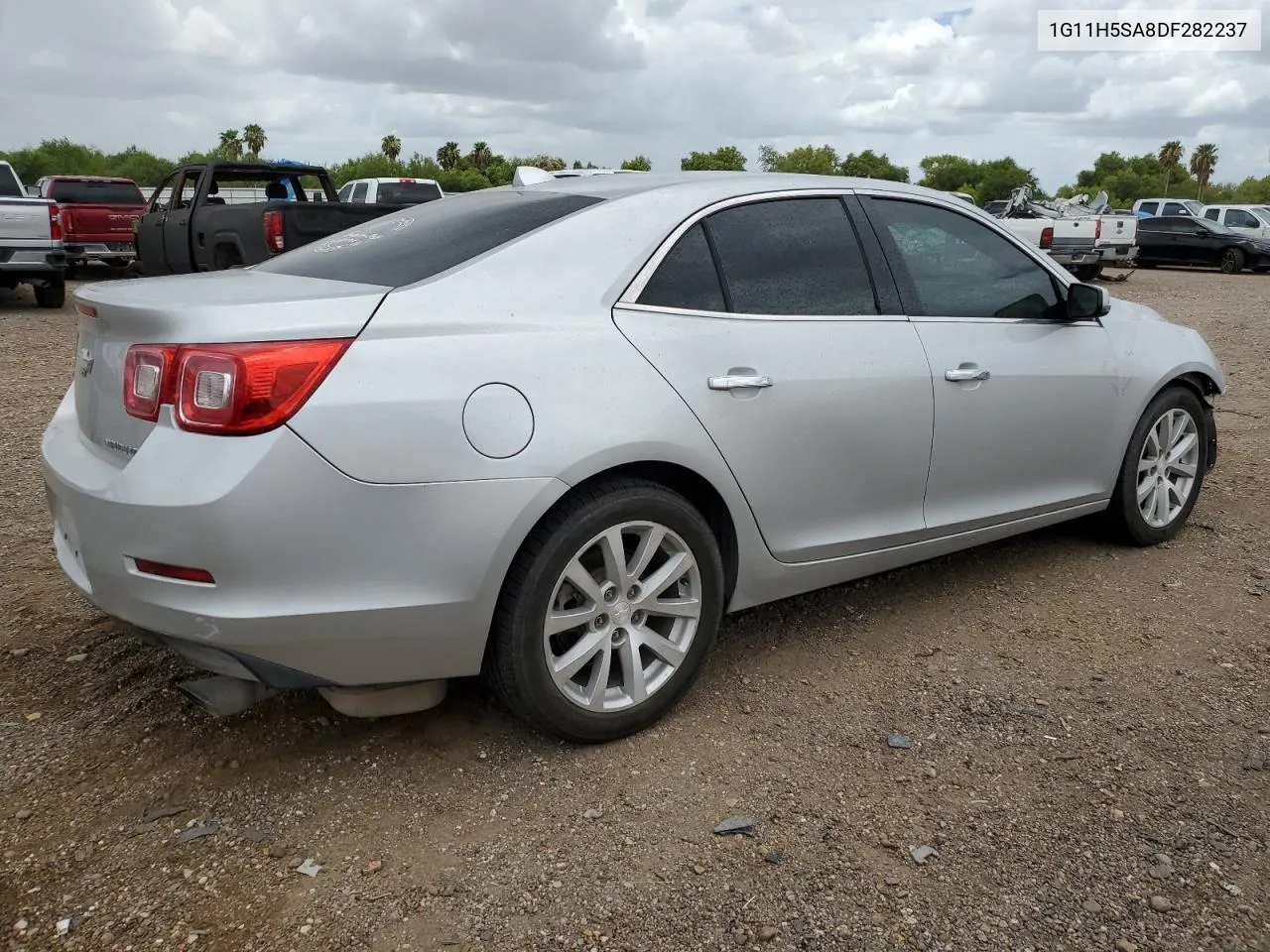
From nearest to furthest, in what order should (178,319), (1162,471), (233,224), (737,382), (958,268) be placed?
(178,319), (737,382), (958,268), (1162,471), (233,224)

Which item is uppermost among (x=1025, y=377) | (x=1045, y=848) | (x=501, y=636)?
(x=1025, y=377)

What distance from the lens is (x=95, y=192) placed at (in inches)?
714

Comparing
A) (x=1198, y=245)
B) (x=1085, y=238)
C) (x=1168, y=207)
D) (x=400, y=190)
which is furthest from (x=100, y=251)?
(x=1168, y=207)

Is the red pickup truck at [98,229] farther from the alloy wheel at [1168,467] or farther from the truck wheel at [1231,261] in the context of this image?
the truck wheel at [1231,261]

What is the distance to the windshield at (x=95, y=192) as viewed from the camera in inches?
703

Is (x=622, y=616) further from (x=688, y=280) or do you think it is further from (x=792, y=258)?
(x=792, y=258)

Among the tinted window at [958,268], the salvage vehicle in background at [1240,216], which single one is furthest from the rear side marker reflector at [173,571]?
the salvage vehicle in background at [1240,216]

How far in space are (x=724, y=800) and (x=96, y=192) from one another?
61.3ft

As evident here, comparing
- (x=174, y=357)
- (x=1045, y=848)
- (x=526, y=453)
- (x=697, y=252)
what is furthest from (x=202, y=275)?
(x=1045, y=848)

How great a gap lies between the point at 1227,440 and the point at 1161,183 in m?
96.0

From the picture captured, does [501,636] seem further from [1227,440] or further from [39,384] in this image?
[39,384]

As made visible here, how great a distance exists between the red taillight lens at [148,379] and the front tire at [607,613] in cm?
94

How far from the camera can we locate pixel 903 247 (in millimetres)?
3818

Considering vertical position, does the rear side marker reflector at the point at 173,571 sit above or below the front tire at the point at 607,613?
above
